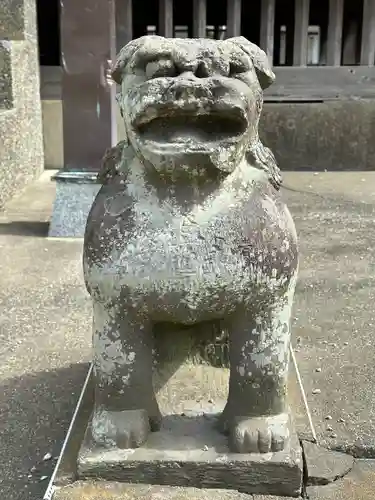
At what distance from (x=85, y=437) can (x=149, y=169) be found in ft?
2.01

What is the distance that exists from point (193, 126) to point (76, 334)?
4.48ft

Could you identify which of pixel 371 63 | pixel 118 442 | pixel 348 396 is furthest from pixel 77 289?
pixel 371 63

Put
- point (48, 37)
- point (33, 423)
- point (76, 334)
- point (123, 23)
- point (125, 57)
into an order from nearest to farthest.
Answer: point (125, 57), point (33, 423), point (76, 334), point (123, 23), point (48, 37)

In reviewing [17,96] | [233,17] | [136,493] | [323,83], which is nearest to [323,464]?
[136,493]

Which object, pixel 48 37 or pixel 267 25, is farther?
pixel 48 37

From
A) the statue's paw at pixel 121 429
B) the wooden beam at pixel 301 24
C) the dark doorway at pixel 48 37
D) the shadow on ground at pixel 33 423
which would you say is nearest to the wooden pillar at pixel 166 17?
the wooden beam at pixel 301 24

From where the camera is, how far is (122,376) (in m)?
1.44

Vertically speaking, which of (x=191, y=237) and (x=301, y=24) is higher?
(x=301, y=24)

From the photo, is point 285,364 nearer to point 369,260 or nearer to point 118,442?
point 118,442

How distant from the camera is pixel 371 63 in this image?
6.09 m

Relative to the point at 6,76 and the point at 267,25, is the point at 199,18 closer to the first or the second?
the point at 267,25

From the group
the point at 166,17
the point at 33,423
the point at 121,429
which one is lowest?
the point at 33,423

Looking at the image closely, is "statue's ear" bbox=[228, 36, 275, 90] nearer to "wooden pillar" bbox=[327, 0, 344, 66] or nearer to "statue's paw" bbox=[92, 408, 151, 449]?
"statue's paw" bbox=[92, 408, 151, 449]

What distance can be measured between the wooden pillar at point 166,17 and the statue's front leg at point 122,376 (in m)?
4.72
